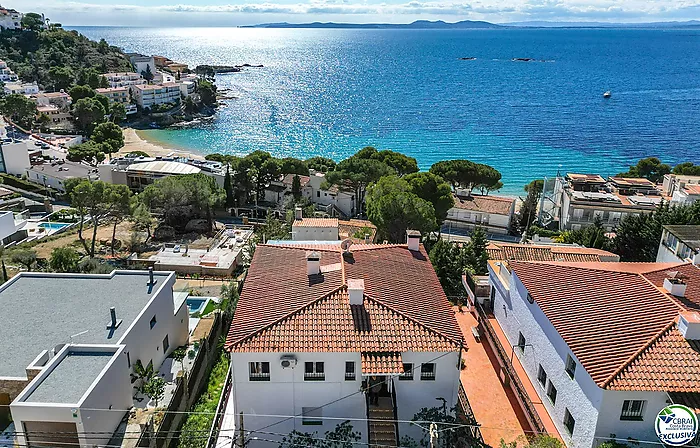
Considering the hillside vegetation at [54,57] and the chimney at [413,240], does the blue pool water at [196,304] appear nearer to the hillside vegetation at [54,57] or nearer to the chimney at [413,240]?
the chimney at [413,240]

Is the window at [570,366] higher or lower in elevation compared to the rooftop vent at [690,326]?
lower

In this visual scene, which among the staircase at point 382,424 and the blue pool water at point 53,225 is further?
the blue pool water at point 53,225

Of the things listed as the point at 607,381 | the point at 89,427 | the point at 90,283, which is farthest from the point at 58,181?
the point at 607,381

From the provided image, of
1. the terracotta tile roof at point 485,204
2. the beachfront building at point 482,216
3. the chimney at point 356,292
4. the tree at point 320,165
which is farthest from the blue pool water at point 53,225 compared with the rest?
the chimney at point 356,292

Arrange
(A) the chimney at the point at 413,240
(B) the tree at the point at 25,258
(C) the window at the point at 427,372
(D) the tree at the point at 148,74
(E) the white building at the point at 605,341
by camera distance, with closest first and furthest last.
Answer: (E) the white building at the point at 605,341
(C) the window at the point at 427,372
(A) the chimney at the point at 413,240
(B) the tree at the point at 25,258
(D) the tree at the point at 148,74

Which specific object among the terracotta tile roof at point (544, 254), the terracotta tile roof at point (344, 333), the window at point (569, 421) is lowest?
the terracotta tile roof at point (544, 254)

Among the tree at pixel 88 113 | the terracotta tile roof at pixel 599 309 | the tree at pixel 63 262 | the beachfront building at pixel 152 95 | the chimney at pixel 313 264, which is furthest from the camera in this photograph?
the beachfront building at pixel 152 95

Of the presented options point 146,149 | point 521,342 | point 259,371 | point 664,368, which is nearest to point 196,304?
point 259,371

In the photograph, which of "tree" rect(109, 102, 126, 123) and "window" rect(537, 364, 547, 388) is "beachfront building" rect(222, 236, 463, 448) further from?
"tree" rect(109, 102, 126, 123)
